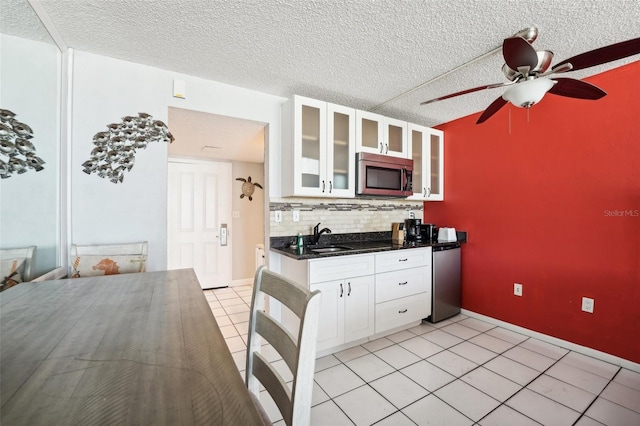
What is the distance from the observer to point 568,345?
7.98 feet

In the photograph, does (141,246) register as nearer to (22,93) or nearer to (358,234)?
(22,93)

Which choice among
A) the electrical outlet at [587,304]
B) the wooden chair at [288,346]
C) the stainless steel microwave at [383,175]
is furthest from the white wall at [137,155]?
the electrical outlet at [587,304]

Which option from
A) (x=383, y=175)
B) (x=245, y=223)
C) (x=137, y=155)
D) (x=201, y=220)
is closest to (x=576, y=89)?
(x=383, y=175)

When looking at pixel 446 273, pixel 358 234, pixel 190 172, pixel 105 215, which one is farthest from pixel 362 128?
pixel 190 172

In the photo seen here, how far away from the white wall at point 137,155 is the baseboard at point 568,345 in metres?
3.32

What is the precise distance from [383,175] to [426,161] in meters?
0.79

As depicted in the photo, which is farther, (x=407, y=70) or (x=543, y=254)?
(x=543, y=254)

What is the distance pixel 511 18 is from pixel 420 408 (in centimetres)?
242

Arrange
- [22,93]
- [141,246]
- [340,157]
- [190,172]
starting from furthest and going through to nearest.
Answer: [190,172] < [340,157] < [141,246] < [22,93]

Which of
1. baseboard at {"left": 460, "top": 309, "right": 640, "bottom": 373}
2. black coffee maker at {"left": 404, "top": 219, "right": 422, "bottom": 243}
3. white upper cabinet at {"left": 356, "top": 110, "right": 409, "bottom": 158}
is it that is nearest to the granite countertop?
black coffee maker at {"left": 404, "top": 219, "right": 422, "bottom": 243}

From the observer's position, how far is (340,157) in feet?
9.16

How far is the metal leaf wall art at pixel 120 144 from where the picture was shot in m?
2.08

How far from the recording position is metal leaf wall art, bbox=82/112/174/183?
2.08 metres

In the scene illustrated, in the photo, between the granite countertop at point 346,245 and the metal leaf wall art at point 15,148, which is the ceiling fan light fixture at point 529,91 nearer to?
the granite countertop at point 346,245
